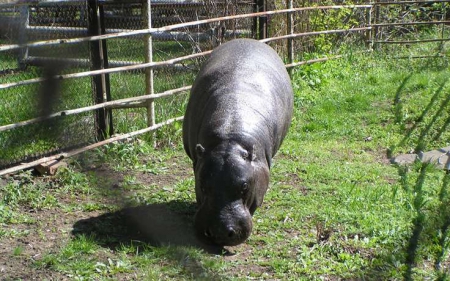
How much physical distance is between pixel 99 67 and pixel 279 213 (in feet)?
8.45

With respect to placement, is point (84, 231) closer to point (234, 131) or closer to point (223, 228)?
point (223, 228)

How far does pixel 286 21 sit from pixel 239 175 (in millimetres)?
6752

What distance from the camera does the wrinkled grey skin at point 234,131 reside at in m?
4.46

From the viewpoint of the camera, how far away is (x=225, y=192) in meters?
4.46

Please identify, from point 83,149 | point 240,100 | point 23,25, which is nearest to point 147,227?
point 240,100

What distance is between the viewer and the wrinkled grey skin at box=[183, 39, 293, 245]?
446 centimetres

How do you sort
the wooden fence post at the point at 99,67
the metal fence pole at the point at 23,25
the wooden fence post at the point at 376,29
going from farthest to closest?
the wooden fence post at the point at 376,29
the wooden fence post at the point at 99,67
the metal fence pole at the point at 23,25

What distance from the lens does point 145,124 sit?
7469 mm

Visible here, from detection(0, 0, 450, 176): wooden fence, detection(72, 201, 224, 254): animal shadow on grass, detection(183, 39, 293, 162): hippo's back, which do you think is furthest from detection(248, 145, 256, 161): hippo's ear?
detection(0, 0, 450, 176): wooden fence

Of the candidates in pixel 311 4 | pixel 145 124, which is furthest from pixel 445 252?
pixel 311 4

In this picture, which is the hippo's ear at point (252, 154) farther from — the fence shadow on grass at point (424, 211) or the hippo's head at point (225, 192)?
the fence shadow on grass at point (424, 211)

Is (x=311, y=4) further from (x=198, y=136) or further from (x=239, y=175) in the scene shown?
(x=239, y=175)

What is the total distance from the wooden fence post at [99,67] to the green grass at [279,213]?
0.97 feet

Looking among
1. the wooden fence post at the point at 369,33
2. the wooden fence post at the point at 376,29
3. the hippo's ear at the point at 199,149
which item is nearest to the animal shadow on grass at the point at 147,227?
the hippo's ear at the point at 199,149
